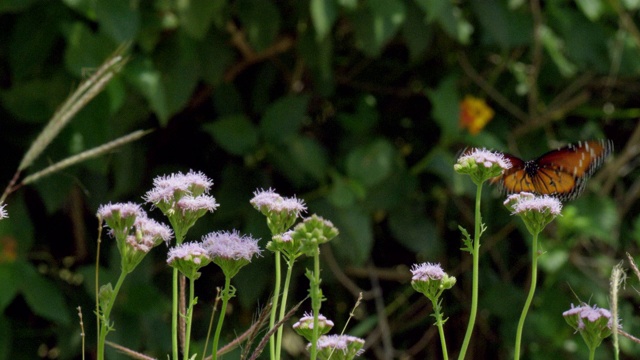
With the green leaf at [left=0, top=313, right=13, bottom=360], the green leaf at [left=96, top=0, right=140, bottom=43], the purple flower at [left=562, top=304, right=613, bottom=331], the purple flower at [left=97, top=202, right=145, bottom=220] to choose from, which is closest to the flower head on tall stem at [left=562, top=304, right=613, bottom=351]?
the purple flower at [left=562, top=304, right=613, bottom=331]

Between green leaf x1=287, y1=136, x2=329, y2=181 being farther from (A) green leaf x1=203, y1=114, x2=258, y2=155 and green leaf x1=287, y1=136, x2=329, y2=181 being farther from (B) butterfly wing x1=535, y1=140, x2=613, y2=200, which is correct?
(B) butterfly wing x1=535, y1=140, x2=613, y2=200

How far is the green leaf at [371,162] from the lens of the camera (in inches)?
82.6

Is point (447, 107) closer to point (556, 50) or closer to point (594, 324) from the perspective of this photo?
point (556, 50)

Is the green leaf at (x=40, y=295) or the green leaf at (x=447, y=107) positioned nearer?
the green leaf at (x=40, y=295)

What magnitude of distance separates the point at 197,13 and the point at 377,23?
0.38m

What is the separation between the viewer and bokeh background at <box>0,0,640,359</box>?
76.1 inches

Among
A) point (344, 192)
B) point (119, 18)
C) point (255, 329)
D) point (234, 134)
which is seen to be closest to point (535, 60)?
point (344, 192)

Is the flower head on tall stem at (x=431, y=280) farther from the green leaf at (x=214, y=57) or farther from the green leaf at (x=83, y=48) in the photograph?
the green leaf at (x=214, y=57)

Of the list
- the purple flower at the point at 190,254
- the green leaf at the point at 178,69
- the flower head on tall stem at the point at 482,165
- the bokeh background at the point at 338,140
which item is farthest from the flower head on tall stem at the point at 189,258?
the green leaf at the point at 178,69

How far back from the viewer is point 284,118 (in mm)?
2105

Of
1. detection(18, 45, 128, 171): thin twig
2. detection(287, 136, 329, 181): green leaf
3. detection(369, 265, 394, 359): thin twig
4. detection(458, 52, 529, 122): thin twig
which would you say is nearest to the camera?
detection(18, 45, 128, 171): thin twig

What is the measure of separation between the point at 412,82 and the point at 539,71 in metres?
0.34

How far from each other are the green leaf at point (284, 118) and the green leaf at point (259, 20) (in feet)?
0.44

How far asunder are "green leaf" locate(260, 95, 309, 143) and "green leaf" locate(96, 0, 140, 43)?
1.33ft
